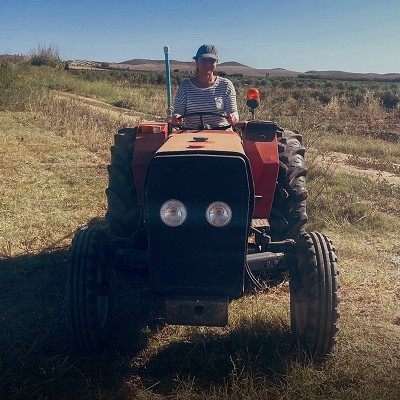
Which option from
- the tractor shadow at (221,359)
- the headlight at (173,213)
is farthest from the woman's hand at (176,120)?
the tractor shadow at (221,359)

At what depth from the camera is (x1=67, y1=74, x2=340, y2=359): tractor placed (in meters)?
2.68

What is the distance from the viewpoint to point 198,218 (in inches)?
107

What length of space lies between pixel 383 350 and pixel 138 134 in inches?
91.9

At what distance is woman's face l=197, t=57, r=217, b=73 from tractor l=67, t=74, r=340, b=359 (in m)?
0.92

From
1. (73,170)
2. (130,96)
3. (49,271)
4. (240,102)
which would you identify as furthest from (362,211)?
(130,96)

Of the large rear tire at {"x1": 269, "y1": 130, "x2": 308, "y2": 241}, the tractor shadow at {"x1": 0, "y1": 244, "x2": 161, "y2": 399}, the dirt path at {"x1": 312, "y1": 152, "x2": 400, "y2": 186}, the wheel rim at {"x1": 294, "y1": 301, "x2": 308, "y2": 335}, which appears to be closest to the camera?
the tractor shadow at {"x1": 0, "y1": 244, "x2": 161, "y2": 399}

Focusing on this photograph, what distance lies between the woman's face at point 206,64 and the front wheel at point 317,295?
198 centimetres

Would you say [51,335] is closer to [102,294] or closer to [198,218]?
[102,294]

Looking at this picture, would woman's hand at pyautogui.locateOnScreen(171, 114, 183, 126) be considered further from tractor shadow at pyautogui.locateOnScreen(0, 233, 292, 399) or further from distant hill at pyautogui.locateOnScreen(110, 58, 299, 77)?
distant hill at pyautogui.locateOnScreen(110, 58, 299, 77)

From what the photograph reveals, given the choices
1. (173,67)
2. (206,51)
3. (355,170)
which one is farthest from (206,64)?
(173,67)

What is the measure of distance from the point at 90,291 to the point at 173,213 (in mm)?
784

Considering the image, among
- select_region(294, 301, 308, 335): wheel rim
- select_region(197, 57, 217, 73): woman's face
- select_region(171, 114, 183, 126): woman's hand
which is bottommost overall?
select_region(294, 301, 308, 335): wheel rim

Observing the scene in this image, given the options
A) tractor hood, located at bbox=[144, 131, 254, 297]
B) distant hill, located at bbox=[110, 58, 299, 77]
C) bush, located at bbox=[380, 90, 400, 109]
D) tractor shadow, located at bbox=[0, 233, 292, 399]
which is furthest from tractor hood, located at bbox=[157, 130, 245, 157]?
distant hill, located at bbox=[110, 58, 299, 77]

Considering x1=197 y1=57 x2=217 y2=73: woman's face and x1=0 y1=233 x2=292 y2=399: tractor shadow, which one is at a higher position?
x1=197 y1=57 x2=217 y2=73: woman's face
